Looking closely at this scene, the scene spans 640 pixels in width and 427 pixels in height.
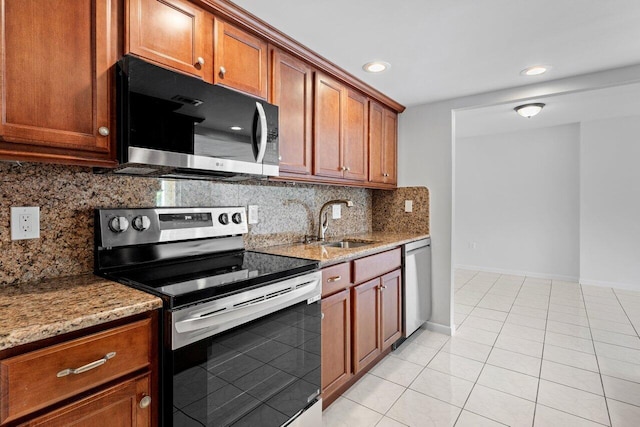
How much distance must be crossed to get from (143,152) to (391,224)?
263 centimetres

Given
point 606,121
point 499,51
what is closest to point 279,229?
point 499,51

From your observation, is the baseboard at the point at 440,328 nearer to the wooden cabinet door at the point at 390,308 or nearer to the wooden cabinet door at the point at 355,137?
the wooden cabinet door at the point at 390,308

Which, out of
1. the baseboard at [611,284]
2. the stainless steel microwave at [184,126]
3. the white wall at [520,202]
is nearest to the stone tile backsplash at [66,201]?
the stainless steel microwave at [184,126]

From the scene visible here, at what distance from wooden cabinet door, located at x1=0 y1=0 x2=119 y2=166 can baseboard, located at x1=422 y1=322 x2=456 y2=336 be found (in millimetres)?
2949

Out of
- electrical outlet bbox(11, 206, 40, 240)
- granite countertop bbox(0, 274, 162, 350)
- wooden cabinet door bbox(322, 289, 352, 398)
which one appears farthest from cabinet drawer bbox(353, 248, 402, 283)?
electrical outlet bbox(11, 206, 40, 240)

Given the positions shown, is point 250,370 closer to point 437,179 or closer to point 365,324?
point 365,324

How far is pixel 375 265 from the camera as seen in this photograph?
234 centimetres

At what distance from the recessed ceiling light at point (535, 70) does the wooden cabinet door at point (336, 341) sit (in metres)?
2.09

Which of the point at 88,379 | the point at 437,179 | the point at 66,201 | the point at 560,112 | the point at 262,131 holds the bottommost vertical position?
the point at 88,379

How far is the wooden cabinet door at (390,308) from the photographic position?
2465 mm

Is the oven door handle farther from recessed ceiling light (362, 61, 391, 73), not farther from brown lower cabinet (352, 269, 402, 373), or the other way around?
recessed ceiling light (362, 61, 391, 73)

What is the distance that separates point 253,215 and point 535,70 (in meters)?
2.30

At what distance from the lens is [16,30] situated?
3.49 feet

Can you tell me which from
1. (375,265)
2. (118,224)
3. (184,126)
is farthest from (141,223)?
(375,265)
